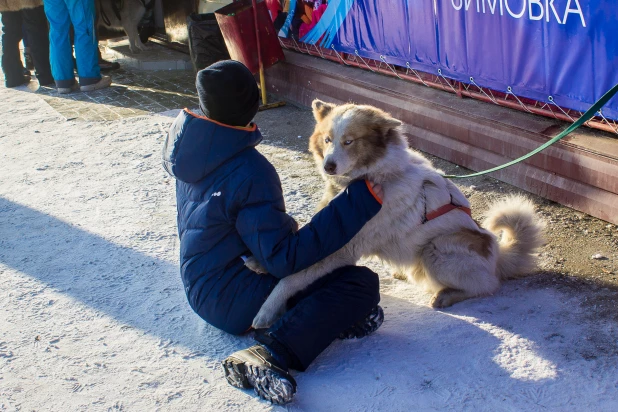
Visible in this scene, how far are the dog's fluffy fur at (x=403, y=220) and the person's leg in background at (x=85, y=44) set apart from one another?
656cm

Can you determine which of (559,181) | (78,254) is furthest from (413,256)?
(78,254)

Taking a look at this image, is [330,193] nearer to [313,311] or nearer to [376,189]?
[376,189]

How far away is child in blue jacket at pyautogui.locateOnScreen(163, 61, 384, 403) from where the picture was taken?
10.2ft

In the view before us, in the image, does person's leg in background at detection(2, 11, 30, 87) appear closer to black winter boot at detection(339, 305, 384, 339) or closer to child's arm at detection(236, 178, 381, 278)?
child's arm at detection(236, 178, 381, 278)

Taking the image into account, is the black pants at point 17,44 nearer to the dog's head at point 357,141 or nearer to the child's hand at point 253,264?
the dog's head at point 357,141

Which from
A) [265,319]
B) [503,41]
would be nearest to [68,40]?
[503,41]

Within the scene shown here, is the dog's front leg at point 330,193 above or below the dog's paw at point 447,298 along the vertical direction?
above

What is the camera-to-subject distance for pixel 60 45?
30.4 ft

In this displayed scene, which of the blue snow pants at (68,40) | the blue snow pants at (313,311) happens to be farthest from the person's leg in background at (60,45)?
the blue snow pants at (313,311)

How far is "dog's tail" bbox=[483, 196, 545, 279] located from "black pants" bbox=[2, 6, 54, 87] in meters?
8.11

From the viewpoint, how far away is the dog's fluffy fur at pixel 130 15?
11.6m

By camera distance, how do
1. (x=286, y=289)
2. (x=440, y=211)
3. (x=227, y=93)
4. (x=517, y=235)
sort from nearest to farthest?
(x=227, y=93)
(x=286, y=289)
(x=440, y=211)
(x=517, y=235)

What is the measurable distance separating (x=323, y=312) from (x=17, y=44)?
8.72 metres

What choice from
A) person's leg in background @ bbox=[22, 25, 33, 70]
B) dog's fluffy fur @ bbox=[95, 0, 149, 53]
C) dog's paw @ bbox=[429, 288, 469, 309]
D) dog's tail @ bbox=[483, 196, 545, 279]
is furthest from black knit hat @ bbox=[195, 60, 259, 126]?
dog's fluffy fur @ bbox=[95, 0, 149, 53]
